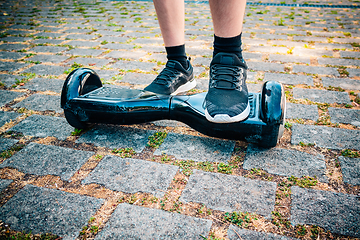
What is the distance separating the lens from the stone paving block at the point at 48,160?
1.40 m

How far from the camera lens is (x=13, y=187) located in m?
1.30

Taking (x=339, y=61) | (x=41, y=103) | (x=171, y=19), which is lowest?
(x=339, y=61)

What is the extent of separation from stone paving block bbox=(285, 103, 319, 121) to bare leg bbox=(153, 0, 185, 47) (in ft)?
3.14

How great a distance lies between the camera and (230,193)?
123 centimetres

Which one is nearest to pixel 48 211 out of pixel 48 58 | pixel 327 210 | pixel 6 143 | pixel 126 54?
pixel 6 143

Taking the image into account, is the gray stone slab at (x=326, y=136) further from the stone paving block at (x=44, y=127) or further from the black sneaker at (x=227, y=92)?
the stone paving block at (x=44, y=127)

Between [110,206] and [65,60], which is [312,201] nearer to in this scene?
[110,206]

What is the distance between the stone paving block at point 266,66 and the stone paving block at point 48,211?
2.05 m

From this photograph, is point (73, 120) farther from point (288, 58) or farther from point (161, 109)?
point (288, 58)

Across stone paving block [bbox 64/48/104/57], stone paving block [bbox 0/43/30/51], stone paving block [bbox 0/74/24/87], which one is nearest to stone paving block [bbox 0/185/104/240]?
stone paving block [bbox 0/74/24/87]

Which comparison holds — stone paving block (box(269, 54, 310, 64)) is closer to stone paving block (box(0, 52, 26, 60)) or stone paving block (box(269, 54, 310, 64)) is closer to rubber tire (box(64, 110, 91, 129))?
rubber tire (box(64, 110, 91, 129))

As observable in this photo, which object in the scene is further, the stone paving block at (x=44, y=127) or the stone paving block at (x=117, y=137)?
the stone paving block at (x=44, y=127)

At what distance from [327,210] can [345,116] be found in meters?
0.95

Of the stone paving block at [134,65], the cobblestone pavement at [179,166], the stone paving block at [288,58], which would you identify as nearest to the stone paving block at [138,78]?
the cobblestone pavement at [179,166]
